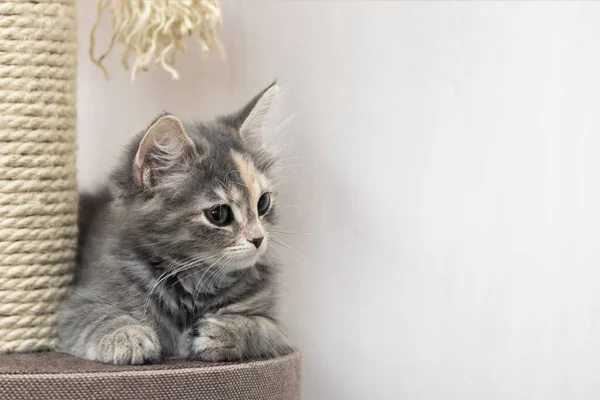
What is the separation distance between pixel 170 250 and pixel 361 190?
572 mm

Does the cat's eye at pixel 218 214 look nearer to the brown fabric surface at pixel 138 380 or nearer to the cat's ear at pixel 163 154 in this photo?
the cat's ear at pixel 163 154

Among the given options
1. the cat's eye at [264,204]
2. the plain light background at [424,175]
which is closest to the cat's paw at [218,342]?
the cat's eye at [264,204]

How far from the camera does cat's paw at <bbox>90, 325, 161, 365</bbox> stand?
130 cm

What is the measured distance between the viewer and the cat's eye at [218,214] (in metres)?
1.39

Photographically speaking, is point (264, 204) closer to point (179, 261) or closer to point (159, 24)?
point (179, 261)

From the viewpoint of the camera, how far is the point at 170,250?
1.41m

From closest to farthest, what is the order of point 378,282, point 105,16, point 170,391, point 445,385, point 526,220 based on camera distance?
point 170,391 → point 526,220 → point 445,385 → point 378,282 → point 105,16

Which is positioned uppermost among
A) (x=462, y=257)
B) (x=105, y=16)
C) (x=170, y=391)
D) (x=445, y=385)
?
(x=105, y=16)

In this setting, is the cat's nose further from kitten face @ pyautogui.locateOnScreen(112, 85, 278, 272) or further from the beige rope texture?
the beige rope texture

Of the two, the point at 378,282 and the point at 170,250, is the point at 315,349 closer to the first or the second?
the point at 378,282

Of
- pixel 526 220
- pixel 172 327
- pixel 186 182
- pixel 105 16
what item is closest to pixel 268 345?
pixel 172 327

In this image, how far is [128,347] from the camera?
4.29 ft

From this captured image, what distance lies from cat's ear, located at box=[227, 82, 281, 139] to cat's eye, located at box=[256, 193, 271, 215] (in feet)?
0.50

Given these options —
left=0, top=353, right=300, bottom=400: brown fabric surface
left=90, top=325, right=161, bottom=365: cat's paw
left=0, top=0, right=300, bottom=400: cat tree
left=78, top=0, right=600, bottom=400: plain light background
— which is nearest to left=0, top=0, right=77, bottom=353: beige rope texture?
left=0, top=0, right=300, bottom=400: cat tree
